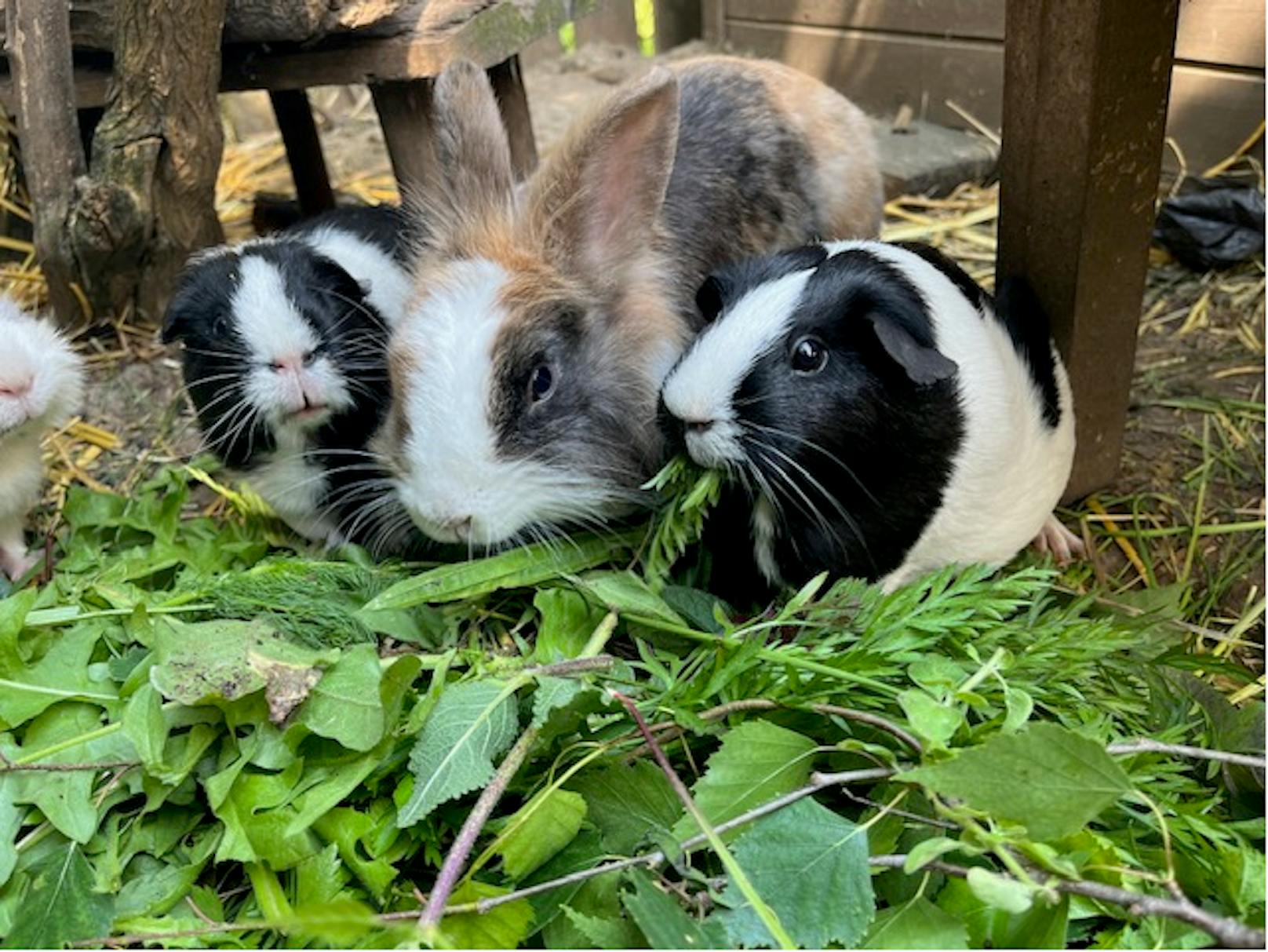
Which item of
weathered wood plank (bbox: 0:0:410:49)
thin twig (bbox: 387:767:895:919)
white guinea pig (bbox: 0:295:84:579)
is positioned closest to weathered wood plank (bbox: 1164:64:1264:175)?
weathered wood plank (bbox: 0:0:410:49)

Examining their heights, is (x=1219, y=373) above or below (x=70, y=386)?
below

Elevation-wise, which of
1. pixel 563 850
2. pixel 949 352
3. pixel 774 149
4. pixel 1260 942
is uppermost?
pixel 774 149

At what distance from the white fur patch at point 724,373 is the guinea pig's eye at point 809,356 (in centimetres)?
3

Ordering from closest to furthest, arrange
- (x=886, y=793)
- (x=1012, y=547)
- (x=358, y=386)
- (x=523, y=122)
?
(x=886, y=793) < (x=1012, y=547) < (x=358, y=386) < (x=523, y=122)

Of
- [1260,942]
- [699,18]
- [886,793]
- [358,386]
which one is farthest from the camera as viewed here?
[699,18]

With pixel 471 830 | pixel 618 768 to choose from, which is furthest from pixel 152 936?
pixel 618 768

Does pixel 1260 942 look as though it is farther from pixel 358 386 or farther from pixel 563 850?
pixel 358 386

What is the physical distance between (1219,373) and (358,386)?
2117 millimetres

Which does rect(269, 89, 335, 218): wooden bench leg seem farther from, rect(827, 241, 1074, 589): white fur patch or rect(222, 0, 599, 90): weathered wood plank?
rect(827, 241, 1074, 589): white fur patch

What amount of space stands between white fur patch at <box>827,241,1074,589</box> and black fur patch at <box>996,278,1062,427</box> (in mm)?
34

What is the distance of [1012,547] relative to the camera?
2010 mm

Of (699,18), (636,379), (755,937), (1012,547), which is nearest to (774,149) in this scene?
(636,379)

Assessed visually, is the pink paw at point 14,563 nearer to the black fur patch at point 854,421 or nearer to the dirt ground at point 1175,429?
the dirt ground at point 1175,429

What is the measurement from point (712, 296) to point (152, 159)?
1510 mm
